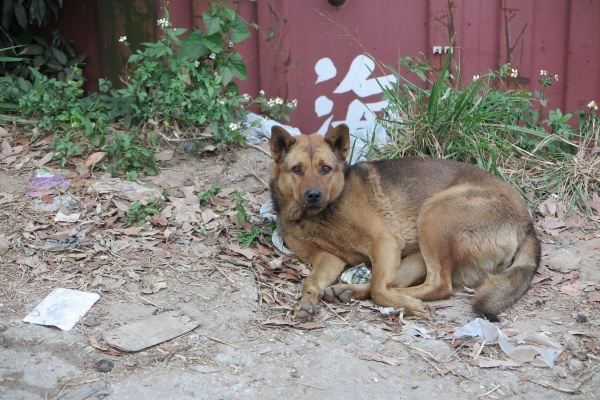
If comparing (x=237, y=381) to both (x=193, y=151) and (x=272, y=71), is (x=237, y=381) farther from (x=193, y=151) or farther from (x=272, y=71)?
(x=272, y=71)

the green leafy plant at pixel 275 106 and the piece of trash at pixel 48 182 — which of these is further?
the green leafy plant at pixel 275 106

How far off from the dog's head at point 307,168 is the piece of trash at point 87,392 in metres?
2.07

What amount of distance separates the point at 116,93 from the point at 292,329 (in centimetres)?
328

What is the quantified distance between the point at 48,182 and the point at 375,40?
336 centimetres

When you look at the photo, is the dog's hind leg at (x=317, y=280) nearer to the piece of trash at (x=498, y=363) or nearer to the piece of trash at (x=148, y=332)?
the piece of trash at (x=148, y=332)

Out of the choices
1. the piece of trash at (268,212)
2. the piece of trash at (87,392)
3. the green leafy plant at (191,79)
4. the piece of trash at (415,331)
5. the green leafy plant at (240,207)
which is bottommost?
the piece of trash at (415,331)

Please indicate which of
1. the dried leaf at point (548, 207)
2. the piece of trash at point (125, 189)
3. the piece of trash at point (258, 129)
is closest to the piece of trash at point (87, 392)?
the piece of trash at point (125, 189)

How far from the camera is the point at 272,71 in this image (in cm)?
701

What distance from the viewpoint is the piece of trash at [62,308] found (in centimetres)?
422

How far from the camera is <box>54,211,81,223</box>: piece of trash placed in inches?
213

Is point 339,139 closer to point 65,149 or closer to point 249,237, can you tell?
point 249,237

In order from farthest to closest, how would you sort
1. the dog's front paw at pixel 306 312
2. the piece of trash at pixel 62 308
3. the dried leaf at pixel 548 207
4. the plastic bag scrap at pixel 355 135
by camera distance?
1. the plastic bag scrap at pixel 355 135
2. the dried leaf at pixel 548 207
3. the dog's front paw at pixel 306 312
4. the piece of trash at pixel 62 308

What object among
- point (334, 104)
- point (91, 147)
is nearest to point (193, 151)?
point (91, 147)

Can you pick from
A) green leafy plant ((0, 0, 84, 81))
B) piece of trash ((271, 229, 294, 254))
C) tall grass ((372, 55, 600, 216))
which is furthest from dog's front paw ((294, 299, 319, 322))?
green leafy plant ((0, 0, 84, 81))
